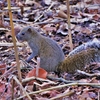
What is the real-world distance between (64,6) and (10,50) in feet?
9.85

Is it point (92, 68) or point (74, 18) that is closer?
point (92, 68)

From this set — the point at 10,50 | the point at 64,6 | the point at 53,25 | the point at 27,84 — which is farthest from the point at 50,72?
the point at 64,6

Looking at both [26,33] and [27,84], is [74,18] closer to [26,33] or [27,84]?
[26,33]

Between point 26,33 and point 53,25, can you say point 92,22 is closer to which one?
point 53,25

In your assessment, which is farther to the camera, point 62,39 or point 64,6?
point 64,6

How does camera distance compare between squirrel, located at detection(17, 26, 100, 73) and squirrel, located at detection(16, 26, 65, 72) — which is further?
squirrel, located at detection(16, 26, 65, 72)

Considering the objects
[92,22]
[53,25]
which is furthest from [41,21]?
[92,22]

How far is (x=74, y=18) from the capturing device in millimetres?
8008

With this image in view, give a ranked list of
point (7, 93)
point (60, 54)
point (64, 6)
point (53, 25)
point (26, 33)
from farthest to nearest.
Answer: point (64, 6)
point (53, 25)
point (26, 33)
point (60, 54)
point (7, 93)

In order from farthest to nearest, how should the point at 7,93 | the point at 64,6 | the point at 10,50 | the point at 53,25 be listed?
the point at 64,6, the point at 53,25, the point at 10,50, the point at 7,93

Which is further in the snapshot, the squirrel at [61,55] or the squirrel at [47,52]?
the squirrel at [47,52]

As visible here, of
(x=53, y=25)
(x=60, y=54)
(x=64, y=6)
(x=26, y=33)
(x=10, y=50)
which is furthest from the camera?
(x=64, y=6)

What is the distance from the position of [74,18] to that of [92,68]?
292 cm

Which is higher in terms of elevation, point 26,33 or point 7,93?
point 26,33
